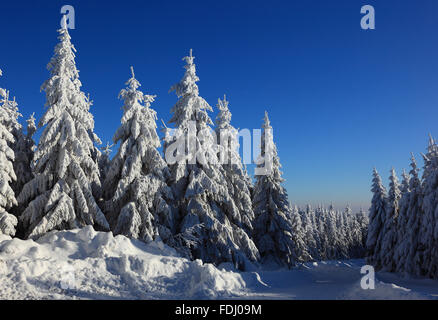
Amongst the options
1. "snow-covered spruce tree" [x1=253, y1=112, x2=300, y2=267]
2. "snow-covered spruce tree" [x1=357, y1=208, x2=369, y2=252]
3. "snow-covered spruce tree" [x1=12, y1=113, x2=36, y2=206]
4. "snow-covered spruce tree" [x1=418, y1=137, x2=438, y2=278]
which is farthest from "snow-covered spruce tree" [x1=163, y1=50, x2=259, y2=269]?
"snow-covered spruce tree" [x1=357, y1=208, x2=369, y2=252]

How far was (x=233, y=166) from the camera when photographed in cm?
2738

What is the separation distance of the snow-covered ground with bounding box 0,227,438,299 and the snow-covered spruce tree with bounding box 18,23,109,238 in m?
1.50

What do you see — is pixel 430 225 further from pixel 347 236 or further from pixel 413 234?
pixel 347 236

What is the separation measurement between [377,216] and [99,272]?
35761 mm

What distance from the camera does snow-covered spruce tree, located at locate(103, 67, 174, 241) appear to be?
736 inches

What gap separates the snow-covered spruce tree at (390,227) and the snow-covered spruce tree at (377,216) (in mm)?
689

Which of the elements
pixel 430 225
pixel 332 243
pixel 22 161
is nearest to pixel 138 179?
pixel 22 161

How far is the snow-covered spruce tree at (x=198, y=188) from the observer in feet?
66.0

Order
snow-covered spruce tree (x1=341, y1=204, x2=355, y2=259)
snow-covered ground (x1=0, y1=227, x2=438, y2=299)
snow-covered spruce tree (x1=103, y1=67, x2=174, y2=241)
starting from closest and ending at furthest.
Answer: snow-covered ground (x1=0, y1=227, x2=438, y2=299)
snow-covered spruce tree (x1=103, y1=67, x2=174, y2=241)
snow-covered spruce tree (x1=341, y1=204, x2=355, y2=259)

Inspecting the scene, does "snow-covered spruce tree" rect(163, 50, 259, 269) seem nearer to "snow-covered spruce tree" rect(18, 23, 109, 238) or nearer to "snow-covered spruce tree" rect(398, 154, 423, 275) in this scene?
"snow-covered spruce tree" rect(18, 23, 109, 238)

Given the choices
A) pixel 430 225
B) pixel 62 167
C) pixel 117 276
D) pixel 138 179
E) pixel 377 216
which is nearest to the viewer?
pixel 117 276

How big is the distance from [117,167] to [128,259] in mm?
6821
